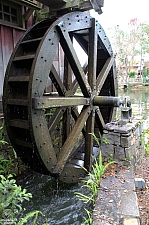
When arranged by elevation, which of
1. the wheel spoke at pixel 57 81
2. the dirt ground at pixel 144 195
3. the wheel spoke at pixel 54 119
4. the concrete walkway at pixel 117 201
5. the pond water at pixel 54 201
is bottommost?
the pond water at pixel 54 201

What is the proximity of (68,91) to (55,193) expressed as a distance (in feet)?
6.47

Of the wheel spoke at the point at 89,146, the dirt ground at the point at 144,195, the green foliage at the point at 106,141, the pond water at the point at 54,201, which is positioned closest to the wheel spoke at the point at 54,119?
the wheel spoke at the point at 89,146

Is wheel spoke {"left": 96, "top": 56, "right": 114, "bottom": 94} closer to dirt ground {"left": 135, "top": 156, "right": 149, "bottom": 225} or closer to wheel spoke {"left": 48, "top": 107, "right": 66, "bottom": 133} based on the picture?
wheel spoke {"left": 48, "top": 107, "right": 66, "bottom": 133}

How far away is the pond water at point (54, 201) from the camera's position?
9.10 ft

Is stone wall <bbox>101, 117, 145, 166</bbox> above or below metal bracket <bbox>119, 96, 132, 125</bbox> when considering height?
below

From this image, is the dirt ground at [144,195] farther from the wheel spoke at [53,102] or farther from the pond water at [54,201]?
the wheel spoke at [53,102]

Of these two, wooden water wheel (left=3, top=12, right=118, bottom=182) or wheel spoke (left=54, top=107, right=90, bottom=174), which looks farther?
wheel spoke (left=54, top=107, right=90, bottom=174)

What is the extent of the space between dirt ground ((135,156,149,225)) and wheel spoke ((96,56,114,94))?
157 centimetres

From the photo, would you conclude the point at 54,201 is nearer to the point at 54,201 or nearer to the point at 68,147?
the point at 54,201

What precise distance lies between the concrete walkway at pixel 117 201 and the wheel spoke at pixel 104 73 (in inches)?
63.3

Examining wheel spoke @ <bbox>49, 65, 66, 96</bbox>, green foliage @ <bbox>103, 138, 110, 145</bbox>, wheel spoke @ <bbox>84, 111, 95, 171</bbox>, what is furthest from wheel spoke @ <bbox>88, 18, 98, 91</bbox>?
green foliage @ <bbox>103, 138, 110, 145</bbox>

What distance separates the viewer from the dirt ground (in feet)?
6.98

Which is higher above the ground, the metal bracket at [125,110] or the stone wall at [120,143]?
the metal bracket at [125,110]

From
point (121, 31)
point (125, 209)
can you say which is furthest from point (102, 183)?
point (121, 31)
